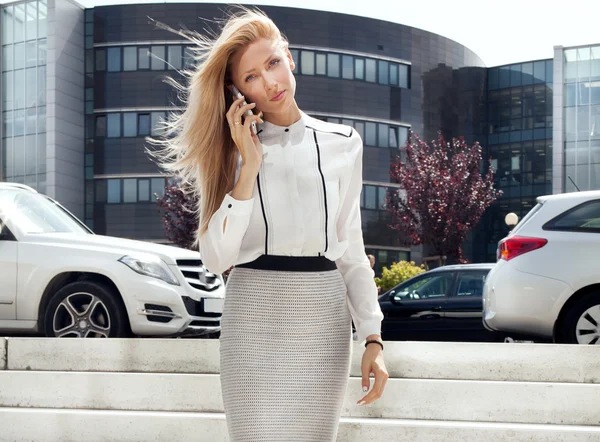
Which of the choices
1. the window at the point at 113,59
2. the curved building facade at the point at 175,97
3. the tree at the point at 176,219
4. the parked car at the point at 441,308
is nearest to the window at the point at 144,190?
the curved building facade at the point at 175,97

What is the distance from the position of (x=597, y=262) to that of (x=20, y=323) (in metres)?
4.93

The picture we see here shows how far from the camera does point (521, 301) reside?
7359 mm

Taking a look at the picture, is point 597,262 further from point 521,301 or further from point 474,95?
point 474,95

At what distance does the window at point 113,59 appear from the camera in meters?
43.4

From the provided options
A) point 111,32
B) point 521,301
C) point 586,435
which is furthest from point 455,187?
point 586,435

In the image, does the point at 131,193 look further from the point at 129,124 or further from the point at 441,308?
the point at 441,308

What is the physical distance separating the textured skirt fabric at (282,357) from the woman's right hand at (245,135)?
0.31 m

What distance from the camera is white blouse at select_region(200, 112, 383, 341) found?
2410 millimetres

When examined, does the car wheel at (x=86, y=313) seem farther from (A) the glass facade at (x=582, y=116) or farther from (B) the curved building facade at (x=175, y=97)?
(A) the glass facade at (x=582, y=116)

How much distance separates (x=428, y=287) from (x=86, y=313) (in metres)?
6.22

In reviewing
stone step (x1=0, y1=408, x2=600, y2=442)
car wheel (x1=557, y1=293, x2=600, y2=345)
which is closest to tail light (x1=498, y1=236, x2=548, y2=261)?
car wheel (x1=557, y1=293, x2=600, y2=345)

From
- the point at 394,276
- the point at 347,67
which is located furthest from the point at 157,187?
the point at 394,276

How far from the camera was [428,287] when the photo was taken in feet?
40.9

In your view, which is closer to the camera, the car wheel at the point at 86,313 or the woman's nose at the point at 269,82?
the woman's nose at the point at 269,82
